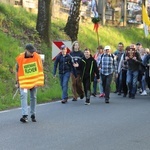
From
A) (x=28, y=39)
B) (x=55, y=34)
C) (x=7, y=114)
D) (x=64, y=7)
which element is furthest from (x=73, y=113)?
(x=64, y=7)

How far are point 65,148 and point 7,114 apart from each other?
439 centimetres

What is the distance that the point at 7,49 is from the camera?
19.3m

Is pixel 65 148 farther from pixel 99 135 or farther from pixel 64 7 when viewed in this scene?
pixel 64 7

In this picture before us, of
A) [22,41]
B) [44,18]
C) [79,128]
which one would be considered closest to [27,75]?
[79,128]

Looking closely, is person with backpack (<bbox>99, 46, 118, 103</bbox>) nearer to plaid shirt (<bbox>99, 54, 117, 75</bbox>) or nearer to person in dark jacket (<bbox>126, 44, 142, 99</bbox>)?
plaid shirt (<bbox>99, 54, 117, 75</bbox>)

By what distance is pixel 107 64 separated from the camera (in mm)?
16297

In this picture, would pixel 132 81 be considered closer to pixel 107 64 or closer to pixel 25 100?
pixel 107 64

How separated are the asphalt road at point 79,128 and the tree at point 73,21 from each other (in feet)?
32.2

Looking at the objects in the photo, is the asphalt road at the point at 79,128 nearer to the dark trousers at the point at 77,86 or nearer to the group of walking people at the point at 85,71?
the group of walking people at the point at 85,71

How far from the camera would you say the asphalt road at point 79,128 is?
353 inches

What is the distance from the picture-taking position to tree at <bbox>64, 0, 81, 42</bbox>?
24111 mm

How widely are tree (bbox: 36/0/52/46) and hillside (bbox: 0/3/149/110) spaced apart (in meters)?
0.30

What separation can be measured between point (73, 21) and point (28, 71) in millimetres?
13268

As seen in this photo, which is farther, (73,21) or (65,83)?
(73,21)
